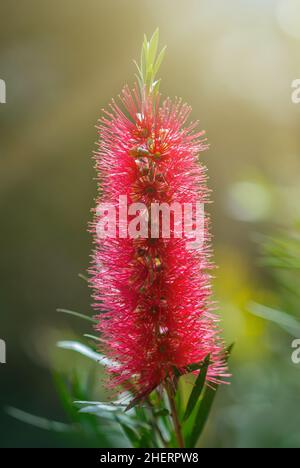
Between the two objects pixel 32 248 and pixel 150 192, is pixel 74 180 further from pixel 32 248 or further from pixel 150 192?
pixel 150 192

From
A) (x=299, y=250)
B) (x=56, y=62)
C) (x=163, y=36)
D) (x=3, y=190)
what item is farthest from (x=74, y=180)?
(x=299, y=250)

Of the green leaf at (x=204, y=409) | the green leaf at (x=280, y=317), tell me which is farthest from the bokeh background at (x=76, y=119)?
the green leaf at (x=204, y=409)

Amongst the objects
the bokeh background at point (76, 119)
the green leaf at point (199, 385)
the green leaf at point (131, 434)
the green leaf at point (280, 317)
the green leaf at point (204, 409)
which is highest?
the bokeh background at point (76, 119)

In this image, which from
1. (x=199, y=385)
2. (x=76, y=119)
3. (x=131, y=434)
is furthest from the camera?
(x=76, y=119)

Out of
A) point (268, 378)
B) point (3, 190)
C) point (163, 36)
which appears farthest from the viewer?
point (3, 190)

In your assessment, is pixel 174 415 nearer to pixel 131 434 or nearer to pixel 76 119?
pixel 131 434

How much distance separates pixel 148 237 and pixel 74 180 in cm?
293

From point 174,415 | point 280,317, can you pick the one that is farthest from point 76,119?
point 174,415

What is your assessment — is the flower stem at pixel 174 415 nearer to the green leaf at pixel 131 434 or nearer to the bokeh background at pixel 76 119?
the green leaf at pixel 131 434

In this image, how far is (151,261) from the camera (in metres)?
0.67

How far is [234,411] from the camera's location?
54.5 inches

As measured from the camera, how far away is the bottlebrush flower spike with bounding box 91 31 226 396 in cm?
68

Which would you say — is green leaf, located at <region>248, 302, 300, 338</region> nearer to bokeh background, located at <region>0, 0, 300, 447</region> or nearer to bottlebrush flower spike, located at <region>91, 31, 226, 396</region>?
bottlebrush flower spike, located at <region>91, 31, 226, 396</region>

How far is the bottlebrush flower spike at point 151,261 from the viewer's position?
68 centimetres
